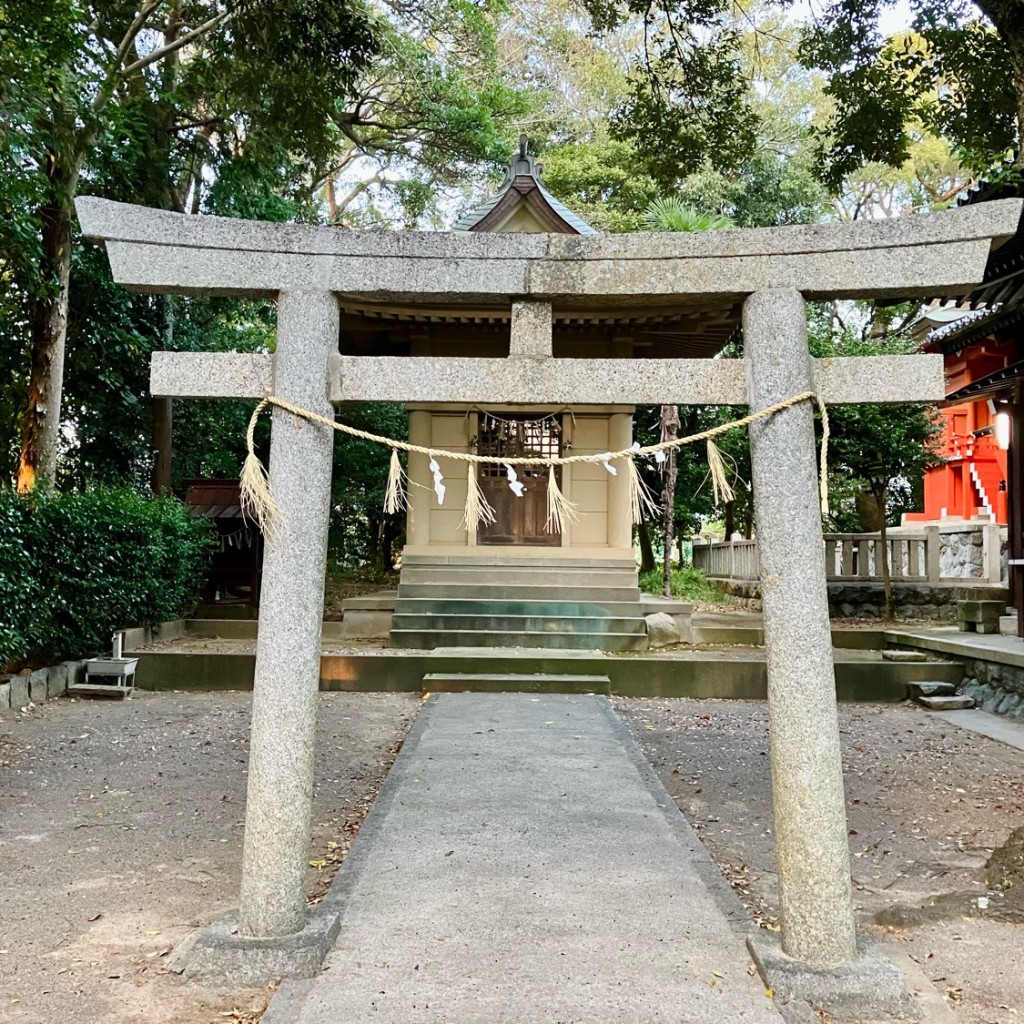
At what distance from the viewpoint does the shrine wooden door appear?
39.5ft

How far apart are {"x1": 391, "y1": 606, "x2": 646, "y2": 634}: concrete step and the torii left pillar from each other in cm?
774

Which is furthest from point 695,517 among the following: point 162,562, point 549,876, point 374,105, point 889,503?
point 549,876

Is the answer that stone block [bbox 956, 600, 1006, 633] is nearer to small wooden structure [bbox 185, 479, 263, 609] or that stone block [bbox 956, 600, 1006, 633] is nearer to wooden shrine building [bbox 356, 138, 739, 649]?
wooden shrine building [bbox 356, 138, 739, 649]

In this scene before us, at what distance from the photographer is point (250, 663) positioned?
9.29 m

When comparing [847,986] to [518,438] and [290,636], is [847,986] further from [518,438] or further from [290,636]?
[518,438]

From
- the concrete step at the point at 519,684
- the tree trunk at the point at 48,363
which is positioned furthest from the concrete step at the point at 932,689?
the tree trunk at the point at 48,363

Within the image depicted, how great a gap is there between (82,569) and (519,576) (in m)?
5.56

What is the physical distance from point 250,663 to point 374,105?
11.2 metres

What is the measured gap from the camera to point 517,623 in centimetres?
1088

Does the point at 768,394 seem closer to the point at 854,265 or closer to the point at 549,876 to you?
the point at 854,265

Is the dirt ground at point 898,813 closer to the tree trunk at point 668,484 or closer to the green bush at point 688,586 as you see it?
the tree trunk at point 668,484

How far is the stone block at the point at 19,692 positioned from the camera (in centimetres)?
761

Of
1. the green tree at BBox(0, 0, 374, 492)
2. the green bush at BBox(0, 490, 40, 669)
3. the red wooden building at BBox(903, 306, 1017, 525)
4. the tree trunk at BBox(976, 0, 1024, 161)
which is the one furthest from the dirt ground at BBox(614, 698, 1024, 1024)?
the red wooden building at BBox(903, 306, 1017, 525)

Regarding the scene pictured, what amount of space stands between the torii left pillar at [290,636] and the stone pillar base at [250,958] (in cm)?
6
